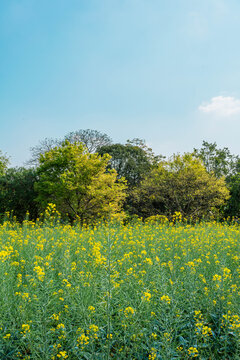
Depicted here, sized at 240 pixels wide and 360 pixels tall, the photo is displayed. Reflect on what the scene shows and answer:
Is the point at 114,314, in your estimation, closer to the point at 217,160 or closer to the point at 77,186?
the point at 77,186

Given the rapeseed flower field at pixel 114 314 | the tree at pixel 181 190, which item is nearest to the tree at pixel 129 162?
the tree at pixel 181 190

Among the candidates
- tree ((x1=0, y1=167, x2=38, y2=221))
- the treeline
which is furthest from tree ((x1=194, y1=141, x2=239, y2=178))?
tree ((x1=0, y1=167, x2=38, y2=221))

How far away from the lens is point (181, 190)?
16859 millimetres

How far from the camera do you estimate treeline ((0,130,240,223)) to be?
15344mm

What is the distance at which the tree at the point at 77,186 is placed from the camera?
14992mm

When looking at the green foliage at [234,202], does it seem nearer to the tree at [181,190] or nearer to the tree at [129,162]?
the tree at [181,190]

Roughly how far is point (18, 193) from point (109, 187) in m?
7.57

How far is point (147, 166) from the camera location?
74.9 ft

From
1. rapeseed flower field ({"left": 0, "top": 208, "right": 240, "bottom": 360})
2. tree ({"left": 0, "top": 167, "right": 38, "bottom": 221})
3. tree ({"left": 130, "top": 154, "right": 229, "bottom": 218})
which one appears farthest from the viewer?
tree ({"left": 0, "top": 167, "right": 38, "bottom": 221})

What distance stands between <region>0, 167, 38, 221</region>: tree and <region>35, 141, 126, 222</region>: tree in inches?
155

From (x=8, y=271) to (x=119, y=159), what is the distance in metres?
18.4

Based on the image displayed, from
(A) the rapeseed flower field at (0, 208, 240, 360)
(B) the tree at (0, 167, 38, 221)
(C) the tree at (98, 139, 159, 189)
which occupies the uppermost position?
(C) the tree at (98, 139, 159, 189)

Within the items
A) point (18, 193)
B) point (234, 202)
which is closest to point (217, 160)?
point (234, 202)

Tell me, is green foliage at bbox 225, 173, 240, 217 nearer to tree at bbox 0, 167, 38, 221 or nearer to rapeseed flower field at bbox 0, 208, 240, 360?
tree at bbox 0, 167, 38, 221
